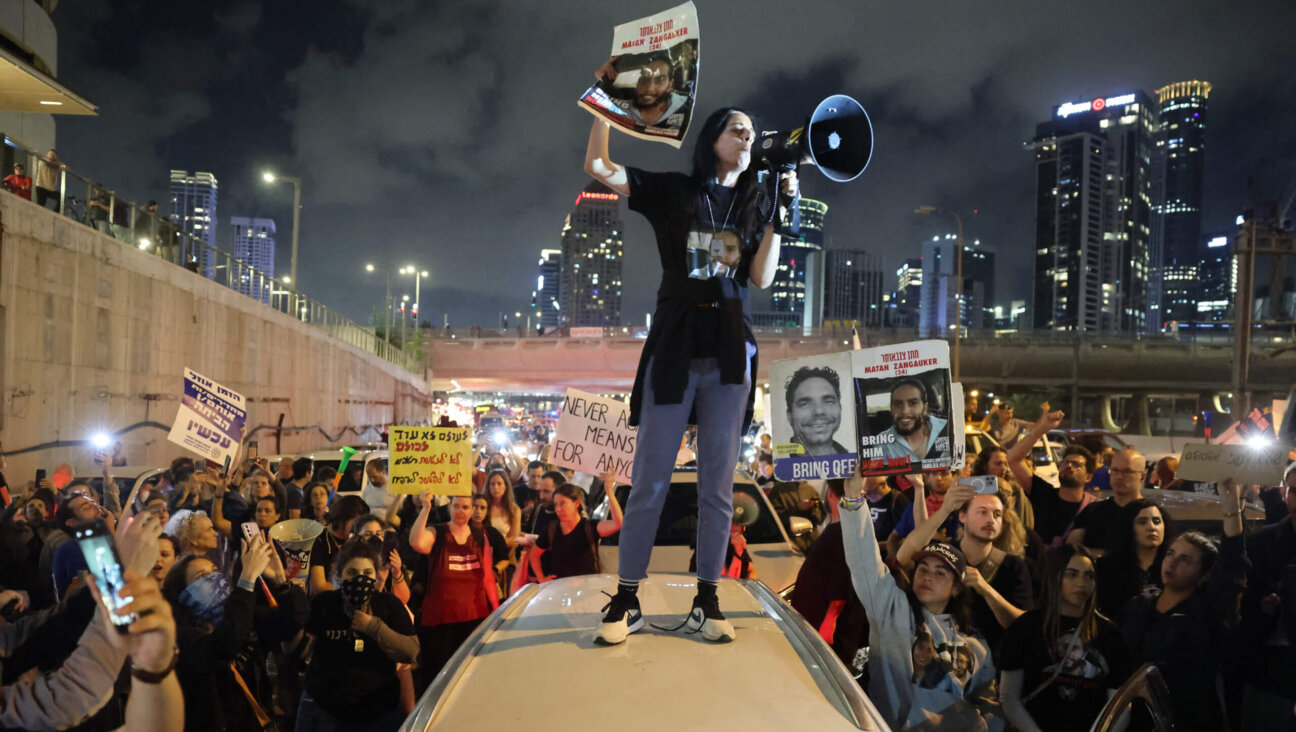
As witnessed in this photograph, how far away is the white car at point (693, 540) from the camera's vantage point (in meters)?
6.91

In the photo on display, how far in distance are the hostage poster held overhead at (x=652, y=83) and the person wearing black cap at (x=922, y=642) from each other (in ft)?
5.36

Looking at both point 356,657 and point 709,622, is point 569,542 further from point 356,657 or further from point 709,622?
point 709,622

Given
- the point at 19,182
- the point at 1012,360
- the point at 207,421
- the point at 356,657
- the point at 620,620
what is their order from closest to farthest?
the point at 620,620 → the point at 356,657 → the point at 207,421 → the point at 19,182 → the point at 1012,360

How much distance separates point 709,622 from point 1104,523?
4039 millimetres

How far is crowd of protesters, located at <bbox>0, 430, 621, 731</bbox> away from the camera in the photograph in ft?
6.58

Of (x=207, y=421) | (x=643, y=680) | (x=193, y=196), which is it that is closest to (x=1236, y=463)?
(x=643, y=680)

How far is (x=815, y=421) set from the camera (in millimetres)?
3869

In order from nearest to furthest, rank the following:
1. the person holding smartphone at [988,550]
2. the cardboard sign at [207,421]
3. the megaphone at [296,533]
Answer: the person holding smartphone at [988,550] → the megaphone at [296,533] → the cardboard sign at [207,421]

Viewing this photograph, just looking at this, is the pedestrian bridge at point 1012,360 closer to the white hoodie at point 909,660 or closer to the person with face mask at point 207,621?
the person with face mask at point 207,621

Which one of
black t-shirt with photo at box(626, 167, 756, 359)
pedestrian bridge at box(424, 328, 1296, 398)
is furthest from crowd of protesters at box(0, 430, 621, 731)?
pedestrian bridge at box(424, 328, 1296, 398)

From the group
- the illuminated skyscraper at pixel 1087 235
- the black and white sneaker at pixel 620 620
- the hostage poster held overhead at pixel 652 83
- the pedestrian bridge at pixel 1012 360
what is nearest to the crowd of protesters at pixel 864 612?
the black and white sneaker at pixel 620 620

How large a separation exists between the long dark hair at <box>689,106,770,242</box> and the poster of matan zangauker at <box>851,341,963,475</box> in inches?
36.7

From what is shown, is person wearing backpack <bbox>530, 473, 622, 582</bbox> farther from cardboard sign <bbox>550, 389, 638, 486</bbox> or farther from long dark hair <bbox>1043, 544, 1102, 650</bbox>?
long dark hair <bbox>1043, 544, 1102, 650</bbox>

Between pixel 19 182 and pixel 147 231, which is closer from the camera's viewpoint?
pixel 19 182
